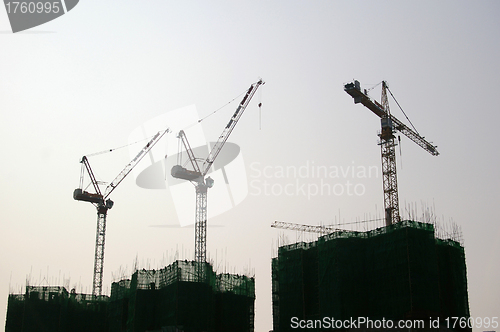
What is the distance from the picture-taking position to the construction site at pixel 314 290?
62.2m

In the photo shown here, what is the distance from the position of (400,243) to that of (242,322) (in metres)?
28.5

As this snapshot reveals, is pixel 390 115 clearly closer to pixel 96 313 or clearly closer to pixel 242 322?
pixel 242 322

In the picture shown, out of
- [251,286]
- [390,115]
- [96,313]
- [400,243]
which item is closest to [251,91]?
[390,115]

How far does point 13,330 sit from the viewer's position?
8594cm

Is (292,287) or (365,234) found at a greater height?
(365,234)

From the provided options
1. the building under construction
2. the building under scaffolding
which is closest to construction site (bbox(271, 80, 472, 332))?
the building under scaffolding

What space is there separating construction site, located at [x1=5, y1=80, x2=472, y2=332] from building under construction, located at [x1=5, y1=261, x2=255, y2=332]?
132 millimetres

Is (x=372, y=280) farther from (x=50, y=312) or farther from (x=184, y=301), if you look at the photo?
(x=50, y=312)

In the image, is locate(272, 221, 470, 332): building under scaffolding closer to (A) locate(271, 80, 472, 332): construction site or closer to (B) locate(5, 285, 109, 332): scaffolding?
(A) locate(271, 80, 472, 332): construction site

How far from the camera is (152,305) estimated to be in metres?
77.5

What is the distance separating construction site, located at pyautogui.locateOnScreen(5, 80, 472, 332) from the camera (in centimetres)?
6216

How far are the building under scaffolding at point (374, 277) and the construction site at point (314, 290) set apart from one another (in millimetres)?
113

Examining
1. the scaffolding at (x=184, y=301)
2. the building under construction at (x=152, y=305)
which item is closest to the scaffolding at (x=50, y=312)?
the building under construction at (x=152, y=305)

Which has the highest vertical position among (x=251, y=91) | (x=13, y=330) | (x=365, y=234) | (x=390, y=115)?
(x=251, y=91)
